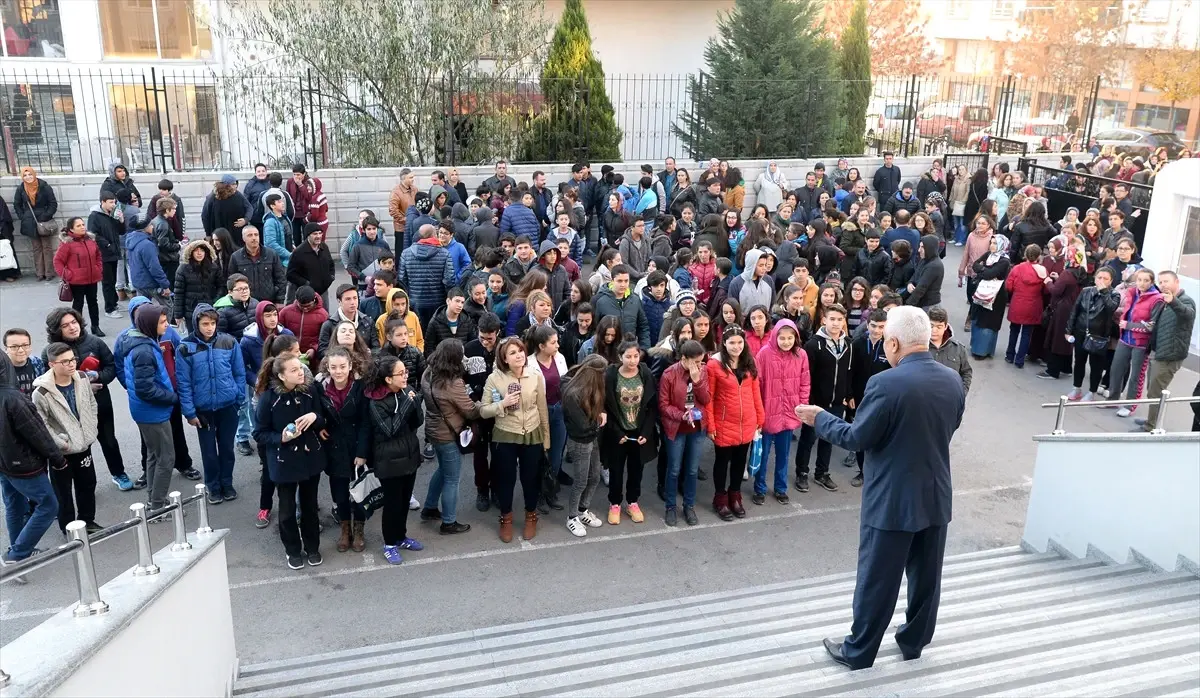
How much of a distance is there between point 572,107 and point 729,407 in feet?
37.7

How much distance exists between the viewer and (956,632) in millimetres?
5078

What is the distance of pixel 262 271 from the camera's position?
1024cm

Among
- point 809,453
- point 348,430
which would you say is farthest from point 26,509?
point 809,453

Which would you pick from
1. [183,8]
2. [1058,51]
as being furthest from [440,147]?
[1058,51]

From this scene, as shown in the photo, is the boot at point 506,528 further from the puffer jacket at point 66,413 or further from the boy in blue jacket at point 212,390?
the puffer jacket at point 66,413

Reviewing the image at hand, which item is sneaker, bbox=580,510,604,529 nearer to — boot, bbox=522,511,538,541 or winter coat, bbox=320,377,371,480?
boot, bbox=522,511,538,541

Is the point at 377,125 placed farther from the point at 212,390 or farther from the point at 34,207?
the point at 212,390

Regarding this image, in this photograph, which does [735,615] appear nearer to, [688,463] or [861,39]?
[688,463]

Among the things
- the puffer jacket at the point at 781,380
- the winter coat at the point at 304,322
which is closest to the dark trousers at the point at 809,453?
the puffer jacket at the point at 781,380

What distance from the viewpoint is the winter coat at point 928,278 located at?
444 inches

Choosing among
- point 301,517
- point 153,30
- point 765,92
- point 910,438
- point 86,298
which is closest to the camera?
point 910,438

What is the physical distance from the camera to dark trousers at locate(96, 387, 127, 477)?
780 cm

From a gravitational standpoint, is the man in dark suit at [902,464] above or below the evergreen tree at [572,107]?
below

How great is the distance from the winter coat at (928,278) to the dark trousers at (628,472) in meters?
4.89
